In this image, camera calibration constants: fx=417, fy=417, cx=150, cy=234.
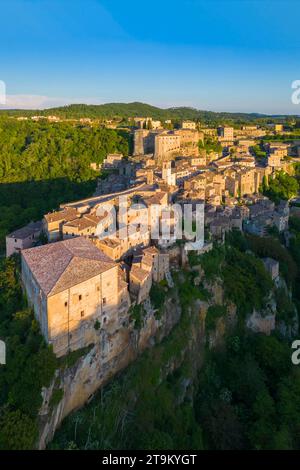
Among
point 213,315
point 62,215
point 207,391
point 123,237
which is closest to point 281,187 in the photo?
point 213,315

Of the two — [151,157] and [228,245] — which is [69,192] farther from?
[228,245]

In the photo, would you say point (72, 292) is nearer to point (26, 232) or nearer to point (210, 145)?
point (26, 232)

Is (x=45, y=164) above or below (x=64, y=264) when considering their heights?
above

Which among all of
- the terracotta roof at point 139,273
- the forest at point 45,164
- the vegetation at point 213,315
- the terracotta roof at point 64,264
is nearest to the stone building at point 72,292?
the terracotta roof at point 64,264

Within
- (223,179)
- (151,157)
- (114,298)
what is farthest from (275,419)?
(151,157)

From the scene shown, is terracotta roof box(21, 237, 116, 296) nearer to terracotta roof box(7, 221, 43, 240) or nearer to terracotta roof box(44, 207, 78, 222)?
terracotta roof box(44, 207, 78, 222)

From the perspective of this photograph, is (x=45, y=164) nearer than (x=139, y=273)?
No

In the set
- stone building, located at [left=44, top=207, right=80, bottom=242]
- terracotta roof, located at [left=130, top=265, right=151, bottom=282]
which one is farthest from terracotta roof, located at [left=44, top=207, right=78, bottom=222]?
terracotta roof, located at [left=130, top=265, right=151, bottom=282]
